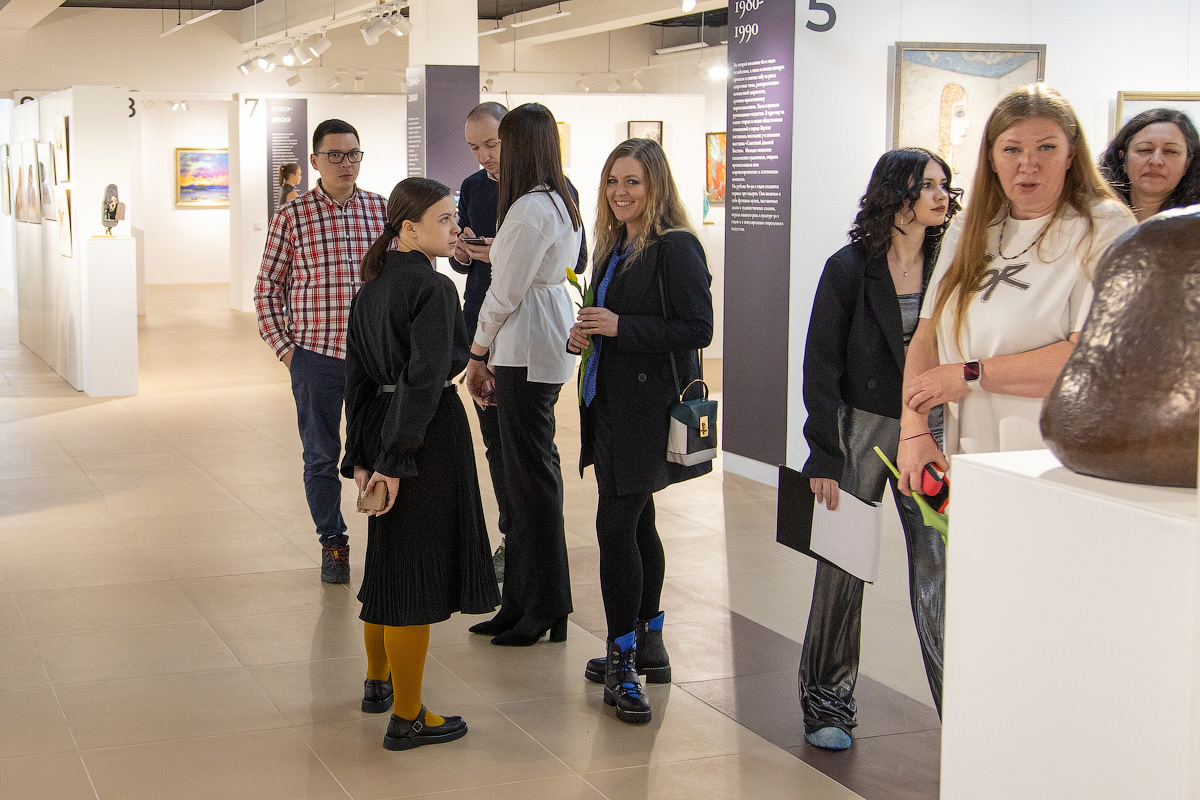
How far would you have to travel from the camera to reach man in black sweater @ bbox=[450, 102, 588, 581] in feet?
14.2

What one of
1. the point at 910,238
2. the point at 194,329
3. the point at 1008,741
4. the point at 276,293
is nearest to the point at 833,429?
the point at 910,238

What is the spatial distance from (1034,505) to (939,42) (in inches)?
222

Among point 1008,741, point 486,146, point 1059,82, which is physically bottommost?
Result: point 1008,741

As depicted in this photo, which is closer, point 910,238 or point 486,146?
point 910,238

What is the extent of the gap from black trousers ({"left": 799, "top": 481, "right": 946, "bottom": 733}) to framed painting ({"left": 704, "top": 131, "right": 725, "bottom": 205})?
36.6 ft

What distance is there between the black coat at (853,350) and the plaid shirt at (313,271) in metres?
2.23

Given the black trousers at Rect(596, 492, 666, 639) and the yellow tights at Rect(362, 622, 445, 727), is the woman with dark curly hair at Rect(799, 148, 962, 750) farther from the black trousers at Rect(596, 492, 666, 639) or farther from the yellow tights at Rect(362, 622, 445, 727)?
the yellow tights at Rect(362, 622, 445, 727)

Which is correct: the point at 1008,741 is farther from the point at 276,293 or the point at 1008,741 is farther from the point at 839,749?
the point at 276,293

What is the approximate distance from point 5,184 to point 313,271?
39.0 feet

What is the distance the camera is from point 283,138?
673 inches

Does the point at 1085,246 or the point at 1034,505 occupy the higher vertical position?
the point at 1085,246

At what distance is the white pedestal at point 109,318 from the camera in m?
9.80

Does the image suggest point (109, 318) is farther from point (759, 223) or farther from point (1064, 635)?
point (1064, 635)

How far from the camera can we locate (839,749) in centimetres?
327
